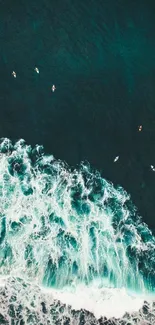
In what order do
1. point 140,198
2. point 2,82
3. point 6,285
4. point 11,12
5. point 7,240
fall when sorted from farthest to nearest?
1. point 11,12
2. point 2,82
3. point 140,198
4. point 7,240
5. point 6,285

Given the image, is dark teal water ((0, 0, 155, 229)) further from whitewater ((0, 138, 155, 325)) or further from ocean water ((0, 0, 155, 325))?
whitewater ((0, 138, 155, 325))

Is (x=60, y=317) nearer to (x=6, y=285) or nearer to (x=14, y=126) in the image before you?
(x=6, y=285)

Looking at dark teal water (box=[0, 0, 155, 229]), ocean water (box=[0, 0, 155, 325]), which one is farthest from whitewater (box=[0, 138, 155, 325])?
dark teal water (box=[0, 0, 155, 229])

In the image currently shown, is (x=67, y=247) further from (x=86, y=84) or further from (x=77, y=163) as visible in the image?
(x=86, y=84)

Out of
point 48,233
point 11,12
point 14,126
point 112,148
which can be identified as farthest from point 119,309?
point 11,12

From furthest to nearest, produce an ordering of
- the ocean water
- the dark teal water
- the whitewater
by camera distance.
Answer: the dark teal water, the ocean water, the whitewater

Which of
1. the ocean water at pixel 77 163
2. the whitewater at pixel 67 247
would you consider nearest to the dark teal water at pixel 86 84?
the ocean water at pixel 77 163

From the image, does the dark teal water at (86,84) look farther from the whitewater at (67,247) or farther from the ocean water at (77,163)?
the whitewater at (67,247)
